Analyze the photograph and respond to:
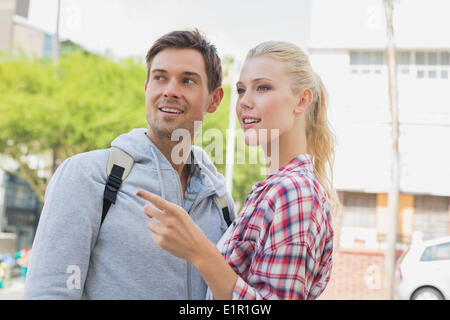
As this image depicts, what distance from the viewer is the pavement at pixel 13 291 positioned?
10.1 meters

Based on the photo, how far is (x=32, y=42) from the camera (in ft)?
72.3

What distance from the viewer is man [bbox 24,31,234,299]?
1460 mm

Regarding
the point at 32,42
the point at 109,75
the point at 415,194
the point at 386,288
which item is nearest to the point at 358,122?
the point at 415,194

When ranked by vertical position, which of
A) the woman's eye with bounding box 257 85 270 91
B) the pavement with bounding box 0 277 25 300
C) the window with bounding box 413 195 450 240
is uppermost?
the woman's eye with bounding box 257 85 270 91

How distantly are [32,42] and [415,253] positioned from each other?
64.3ft

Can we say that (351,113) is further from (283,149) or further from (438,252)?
(283,149)

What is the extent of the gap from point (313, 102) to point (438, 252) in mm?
6098

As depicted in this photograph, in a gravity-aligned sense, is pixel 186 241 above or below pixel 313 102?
below

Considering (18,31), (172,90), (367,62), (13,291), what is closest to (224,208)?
(172,90)

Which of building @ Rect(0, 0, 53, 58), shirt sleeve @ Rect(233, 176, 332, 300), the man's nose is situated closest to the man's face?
the man's nose

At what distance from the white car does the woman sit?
18.4 ft

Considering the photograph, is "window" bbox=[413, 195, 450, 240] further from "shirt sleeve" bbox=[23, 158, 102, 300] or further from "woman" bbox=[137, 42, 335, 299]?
"shirt sleeve" bbox=[23, 158, 102, 300]

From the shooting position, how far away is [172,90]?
5.71ft

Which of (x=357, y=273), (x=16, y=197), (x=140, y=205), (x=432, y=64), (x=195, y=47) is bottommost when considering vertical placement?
(x=357, y=273)
